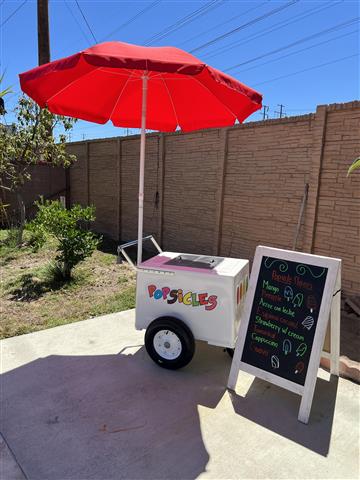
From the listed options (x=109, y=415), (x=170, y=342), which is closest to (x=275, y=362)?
(x=170, y=342)

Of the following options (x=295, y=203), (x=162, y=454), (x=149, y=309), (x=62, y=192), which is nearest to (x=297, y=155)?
(x=295, y=203)

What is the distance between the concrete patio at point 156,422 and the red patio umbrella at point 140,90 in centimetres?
130

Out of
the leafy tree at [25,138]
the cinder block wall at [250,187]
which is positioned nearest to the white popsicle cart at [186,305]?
the cinder block wall at [250,187]

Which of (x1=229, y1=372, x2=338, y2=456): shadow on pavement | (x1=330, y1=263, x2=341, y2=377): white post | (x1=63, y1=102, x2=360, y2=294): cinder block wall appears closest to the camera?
(x1=229, y1=372, x2=338, y2=456): shadow on pavement

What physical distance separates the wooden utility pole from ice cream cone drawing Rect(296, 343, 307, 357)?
12300 mm

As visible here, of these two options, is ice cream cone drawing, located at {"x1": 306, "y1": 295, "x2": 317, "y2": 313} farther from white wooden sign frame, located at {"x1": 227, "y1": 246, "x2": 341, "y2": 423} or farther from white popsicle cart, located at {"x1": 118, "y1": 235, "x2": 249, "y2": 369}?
white popsicle cart, located at {"x1": 118, "y1": 235, "x2": 249, "y2": 369}

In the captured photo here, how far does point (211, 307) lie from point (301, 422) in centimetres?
104

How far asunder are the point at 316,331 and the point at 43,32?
13177mm

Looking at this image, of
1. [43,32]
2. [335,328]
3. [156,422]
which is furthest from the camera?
[43,32]

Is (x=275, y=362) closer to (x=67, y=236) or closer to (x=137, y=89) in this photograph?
(x=137, y=89)

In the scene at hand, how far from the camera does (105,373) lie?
10.2ft

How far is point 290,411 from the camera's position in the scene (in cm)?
267

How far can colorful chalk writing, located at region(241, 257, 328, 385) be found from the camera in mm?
2625

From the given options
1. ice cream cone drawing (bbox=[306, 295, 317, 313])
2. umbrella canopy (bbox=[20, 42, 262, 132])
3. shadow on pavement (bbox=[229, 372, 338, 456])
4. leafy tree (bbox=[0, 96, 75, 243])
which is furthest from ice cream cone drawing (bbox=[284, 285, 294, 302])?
leafy tree (bbox=[0, 96, 75, 243])
